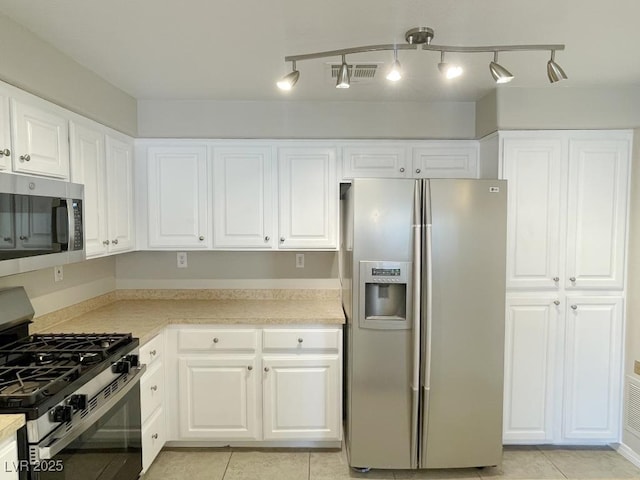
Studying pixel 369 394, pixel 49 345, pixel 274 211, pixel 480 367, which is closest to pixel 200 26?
pixel 274 211

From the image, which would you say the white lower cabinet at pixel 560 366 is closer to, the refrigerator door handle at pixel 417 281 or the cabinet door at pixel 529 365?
the cabinet door at pixel 529 365

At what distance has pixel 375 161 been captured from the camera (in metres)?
2.89

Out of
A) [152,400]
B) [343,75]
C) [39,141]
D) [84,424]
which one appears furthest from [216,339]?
[343,75]

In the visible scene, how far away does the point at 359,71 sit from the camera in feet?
7.32

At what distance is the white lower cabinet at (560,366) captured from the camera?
8.59 ft

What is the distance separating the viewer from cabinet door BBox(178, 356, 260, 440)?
102 inches

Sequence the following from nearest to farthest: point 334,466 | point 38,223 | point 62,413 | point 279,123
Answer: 1. point 62,413
2. point 38,223
3. point 334,466
4. point 279,123

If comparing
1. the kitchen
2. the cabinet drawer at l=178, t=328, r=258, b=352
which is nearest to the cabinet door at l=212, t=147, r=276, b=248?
the kitchen

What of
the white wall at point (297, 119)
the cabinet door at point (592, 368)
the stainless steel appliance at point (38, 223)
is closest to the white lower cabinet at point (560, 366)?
the cabinet door at point (592, 368)

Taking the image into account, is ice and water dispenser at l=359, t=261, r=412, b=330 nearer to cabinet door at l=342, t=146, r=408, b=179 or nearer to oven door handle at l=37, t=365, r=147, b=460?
cabinet door at l=342, t=146, r=408, b=179

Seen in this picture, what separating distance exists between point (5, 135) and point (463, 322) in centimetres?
244

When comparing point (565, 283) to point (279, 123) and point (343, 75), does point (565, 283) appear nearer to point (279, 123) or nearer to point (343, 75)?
point (343, 75)

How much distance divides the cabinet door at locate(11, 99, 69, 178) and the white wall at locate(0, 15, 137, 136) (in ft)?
0.32

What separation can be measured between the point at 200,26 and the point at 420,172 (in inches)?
69.4
